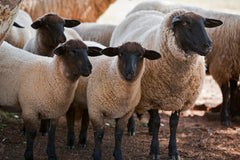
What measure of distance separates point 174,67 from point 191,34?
0.53 m

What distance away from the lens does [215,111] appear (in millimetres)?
8227

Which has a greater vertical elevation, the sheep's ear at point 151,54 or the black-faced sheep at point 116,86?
the sheep's ear at point 151,54

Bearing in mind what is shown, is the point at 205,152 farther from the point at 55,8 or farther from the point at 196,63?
the point at 55,8

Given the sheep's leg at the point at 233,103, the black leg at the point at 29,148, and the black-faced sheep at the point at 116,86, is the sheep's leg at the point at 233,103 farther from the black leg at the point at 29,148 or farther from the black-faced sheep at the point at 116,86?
the black leg at the point at 29,148

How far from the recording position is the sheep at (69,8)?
9.20 meters

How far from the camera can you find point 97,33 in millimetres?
7559

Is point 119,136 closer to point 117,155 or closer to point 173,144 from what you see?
point 117,155

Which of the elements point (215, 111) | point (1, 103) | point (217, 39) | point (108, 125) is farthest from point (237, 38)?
point (1, 103)

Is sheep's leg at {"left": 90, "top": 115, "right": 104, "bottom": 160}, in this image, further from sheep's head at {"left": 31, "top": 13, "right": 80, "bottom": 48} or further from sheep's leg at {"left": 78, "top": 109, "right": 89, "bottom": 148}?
sheep's head at {"left": 31, "top": 13, "right": 80, "bottom": 48}

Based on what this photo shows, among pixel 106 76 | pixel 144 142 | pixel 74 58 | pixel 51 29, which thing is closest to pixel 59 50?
pixel 74 58

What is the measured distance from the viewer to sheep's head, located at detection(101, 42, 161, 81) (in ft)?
13.3

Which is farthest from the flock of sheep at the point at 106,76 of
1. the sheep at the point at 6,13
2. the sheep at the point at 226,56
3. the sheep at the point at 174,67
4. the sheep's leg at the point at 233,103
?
the sheep's leg at the point at 233,103

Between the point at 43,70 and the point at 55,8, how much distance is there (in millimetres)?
5495

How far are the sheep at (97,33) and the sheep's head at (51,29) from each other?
2.22 metres
